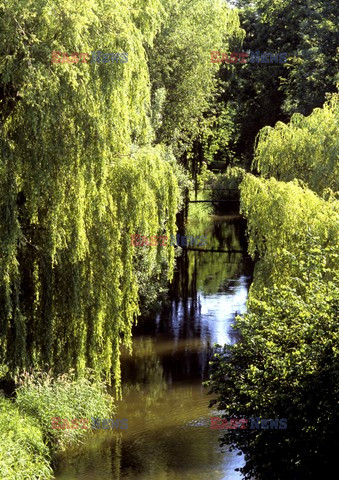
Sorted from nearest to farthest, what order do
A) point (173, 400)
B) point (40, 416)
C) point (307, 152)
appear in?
point (40, 416)
point (173, 400)
point (307, 152)

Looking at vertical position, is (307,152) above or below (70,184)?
above

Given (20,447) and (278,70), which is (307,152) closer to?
(20,447)

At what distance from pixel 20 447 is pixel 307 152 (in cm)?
1156

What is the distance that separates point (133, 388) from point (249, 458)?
846 centimetres

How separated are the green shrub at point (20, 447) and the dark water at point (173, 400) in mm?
795

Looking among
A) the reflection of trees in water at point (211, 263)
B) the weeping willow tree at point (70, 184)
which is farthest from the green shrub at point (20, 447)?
the reflection of trees in water at point (211, 263)

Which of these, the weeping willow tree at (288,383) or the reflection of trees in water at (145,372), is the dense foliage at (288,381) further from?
the reflection of trees in water at (145,372)

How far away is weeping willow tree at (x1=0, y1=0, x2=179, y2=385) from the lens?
40.2 ft

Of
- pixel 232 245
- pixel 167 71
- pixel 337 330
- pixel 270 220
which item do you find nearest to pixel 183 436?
pixel 270 220

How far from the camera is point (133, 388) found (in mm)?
19094

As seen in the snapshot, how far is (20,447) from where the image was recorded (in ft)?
41.2

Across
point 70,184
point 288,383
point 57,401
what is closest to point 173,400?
point 57,401

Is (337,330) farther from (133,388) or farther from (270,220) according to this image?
(133,388)

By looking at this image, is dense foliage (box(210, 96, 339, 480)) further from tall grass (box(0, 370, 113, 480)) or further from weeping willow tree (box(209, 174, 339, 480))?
tall grass (box(0, 370, 113, 480))
